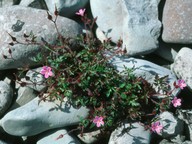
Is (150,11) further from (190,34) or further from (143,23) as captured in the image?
(190,34)

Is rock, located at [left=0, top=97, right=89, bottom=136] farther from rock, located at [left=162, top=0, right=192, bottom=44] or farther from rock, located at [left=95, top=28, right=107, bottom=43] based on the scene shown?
rock, located at [left=162, top=0, right=192, bottom=44]

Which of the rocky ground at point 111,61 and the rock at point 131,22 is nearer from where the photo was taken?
the rocky ground at point 111,61

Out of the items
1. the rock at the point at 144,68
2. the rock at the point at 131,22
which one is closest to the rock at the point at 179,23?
the rock at the point at 131,22

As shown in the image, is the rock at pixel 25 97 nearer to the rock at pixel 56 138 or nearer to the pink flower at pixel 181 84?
the rock at pixel 56 138

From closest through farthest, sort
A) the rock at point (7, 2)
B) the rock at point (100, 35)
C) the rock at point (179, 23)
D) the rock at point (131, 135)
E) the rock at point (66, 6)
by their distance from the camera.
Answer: the rock at point (131, 135) → the rock at point (179, 23) → the rock at point (66, 6) → the rock at point (100, 35) → the rock at point (7, 2)

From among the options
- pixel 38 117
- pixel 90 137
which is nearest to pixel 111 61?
pixel 90 137

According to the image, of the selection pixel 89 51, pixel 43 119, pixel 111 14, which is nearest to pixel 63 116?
pixel 43 119

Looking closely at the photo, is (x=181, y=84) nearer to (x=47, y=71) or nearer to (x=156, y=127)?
(x=156, y=127)
